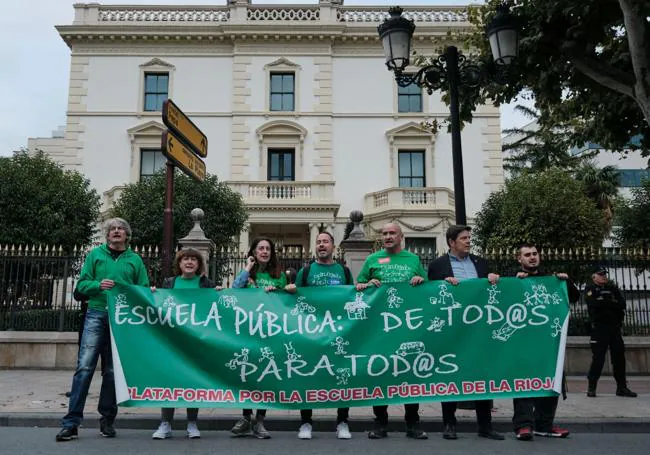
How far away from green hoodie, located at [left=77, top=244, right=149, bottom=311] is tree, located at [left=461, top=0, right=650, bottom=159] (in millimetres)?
6223

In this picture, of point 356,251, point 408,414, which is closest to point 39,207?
point 356,251

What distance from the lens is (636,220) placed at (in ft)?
66.7

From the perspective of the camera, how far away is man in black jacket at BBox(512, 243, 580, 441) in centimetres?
539

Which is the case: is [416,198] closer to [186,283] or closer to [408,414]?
[408,414]

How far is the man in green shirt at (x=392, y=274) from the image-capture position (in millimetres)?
5508

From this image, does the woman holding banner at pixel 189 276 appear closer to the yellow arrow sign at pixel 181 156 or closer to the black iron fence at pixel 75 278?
the yellow arrow sign at pixel 181 156

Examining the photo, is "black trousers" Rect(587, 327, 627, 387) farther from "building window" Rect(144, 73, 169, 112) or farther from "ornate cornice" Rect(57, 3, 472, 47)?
"building window" Rect(144, 73, 169, 112)

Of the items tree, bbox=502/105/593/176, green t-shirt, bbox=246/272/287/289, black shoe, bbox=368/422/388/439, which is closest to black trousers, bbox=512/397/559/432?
black shoe, bbox=368/422/388/439

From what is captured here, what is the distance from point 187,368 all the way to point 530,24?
7850mm

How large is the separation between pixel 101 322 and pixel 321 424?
2.46m

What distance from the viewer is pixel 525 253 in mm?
5742

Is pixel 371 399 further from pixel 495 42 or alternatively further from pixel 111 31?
pixel 111 31

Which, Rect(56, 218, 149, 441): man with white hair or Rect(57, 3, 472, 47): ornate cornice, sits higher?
Rect(57, 3, 472, 47): ornate cornice

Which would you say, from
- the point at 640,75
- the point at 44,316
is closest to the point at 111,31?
the point at 44,316
